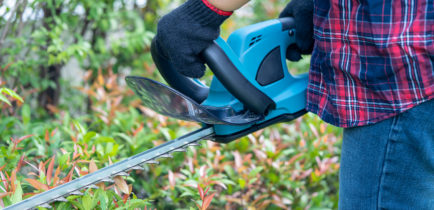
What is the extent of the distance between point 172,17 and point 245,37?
31cm

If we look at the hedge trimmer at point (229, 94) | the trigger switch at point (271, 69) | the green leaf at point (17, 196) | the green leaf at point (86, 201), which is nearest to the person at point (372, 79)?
the hedge trimmer at point (229, 94)

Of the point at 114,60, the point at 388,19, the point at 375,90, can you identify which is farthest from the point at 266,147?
the point at 114,60

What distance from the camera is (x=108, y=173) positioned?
1308 millimetres

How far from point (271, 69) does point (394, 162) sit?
0.56 metres

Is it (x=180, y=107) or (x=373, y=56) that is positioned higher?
(x=373, y=56)

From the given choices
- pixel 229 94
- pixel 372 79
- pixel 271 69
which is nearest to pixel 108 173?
pixel 229 94

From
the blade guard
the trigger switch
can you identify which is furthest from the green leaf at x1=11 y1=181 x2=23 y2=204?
the trigger switch

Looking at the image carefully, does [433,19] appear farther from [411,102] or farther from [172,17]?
[172,17]

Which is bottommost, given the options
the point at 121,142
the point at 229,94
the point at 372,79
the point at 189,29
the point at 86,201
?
the point at 121,142

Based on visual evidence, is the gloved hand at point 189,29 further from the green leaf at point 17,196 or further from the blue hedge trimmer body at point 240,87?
the green leaf at point 17,196

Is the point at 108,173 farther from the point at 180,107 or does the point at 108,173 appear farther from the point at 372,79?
the point at 372,79

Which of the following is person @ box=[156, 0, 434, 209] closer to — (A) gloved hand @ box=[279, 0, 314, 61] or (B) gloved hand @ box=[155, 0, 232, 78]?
(B) gloved hand @ box=[155, 0, 232, 78]

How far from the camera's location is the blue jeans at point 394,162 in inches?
43.6

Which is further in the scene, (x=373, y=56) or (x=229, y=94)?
(x=229, y=94)
